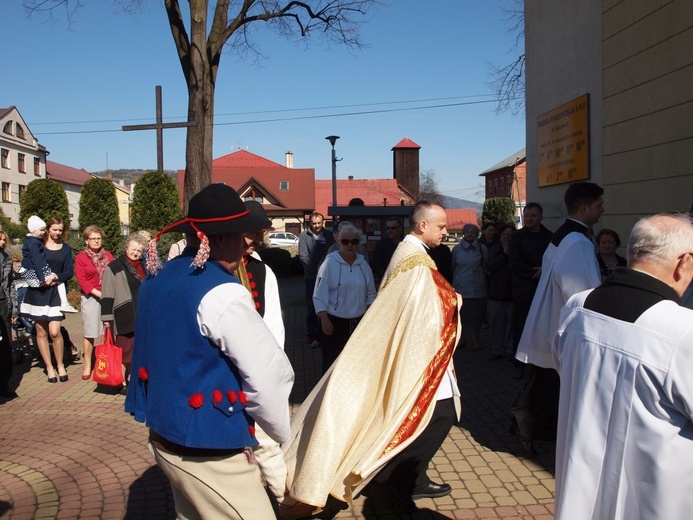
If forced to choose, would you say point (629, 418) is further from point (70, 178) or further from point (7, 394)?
point (70, 178)

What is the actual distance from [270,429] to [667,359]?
4.84 feet

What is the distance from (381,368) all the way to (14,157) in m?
58.6

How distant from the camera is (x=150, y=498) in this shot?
175 inches

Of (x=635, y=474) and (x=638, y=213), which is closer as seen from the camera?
(x=635, y=474)

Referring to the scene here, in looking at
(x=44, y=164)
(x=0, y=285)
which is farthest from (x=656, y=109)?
(x=44, y=164)

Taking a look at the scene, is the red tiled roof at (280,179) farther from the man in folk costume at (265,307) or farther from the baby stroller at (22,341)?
the man in folk costume at (265,307)

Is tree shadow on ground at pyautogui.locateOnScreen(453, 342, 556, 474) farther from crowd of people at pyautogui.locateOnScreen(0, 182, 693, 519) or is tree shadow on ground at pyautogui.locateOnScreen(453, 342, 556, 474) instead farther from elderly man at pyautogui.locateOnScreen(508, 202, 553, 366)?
elderly man at pyautogui.locateOnScreen(508, 202, 553, 366)

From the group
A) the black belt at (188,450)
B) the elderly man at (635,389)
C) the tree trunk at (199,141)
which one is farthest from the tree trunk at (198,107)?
the elderly man at (635,389)

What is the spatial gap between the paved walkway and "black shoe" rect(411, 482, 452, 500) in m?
0.04

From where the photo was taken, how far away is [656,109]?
23.7 ft

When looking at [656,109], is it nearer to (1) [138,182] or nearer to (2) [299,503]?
(2) [299,503]

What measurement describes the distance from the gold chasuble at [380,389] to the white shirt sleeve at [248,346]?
4.52ft

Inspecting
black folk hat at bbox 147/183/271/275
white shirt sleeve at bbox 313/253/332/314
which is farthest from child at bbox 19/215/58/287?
black folk hat at bbox 147/183/271/275

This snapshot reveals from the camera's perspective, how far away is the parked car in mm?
42656
